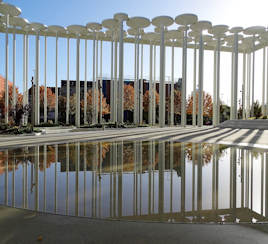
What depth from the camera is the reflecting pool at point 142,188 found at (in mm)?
3533

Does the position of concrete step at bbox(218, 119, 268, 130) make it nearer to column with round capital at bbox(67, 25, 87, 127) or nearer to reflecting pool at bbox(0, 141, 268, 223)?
column with round capital at bbox(67, 25, 87, 127)

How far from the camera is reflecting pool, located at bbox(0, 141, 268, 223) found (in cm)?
353

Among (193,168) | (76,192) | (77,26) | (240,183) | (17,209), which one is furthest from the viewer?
(77,26)

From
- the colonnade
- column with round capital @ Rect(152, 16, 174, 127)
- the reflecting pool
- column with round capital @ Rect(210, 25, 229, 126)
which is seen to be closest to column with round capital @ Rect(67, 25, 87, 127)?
the colonnade

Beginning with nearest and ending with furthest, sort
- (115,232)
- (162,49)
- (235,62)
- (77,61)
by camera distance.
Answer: (115,232)
(162,49)
(77,61)
(235,62)

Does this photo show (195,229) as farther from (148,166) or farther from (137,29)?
(137,29)

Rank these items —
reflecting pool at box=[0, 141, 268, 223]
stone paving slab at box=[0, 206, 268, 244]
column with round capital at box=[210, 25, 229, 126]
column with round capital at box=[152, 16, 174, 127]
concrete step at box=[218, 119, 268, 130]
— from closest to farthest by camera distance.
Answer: stone paving slab at box=[0, 206, 268, 244], reflecting pool at box=[0, 141, 268, 223], concrete step at box=[218, 119, 268, 130], column with round capital at box=[152, 16, 174, 127], column with round capital at box=[210, 25, 229, 126]

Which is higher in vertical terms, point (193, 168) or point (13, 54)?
point (13, 54)

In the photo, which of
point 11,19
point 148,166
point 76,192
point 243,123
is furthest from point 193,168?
point 11,19

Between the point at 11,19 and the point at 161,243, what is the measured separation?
31099 mm

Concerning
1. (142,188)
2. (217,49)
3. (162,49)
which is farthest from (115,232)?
(217,49)

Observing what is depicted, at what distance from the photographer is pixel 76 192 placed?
439 cm

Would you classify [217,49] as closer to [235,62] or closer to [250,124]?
[235,62]

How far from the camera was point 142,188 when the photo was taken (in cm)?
466
